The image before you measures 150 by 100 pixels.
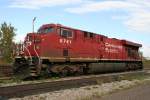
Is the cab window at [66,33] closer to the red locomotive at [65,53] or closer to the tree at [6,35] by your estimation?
the red locomotive at [65,53]

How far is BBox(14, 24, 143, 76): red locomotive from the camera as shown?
2192 centimetres

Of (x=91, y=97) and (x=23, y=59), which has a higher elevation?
(x=23, y=59)

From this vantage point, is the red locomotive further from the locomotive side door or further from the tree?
the tree

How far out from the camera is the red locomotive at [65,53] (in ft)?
71.9

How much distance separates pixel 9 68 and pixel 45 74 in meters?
5.98

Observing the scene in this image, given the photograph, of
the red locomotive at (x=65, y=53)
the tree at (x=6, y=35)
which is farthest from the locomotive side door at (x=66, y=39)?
the tree at (x=6, y=35)

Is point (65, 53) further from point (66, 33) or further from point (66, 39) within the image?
point (66, 33)

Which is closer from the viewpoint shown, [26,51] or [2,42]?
[26,51]

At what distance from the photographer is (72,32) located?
81.9ft

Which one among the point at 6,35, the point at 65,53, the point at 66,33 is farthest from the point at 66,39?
the point at 6,35

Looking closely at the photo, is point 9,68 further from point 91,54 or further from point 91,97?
point 91,97

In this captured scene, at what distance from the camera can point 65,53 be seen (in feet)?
79.3

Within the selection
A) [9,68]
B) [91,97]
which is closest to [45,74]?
[9,68]

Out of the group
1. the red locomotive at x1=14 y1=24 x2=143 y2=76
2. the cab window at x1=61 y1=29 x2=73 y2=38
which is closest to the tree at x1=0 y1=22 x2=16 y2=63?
the red locomotive at x1=14 y1=24 x2=143 y2=76
